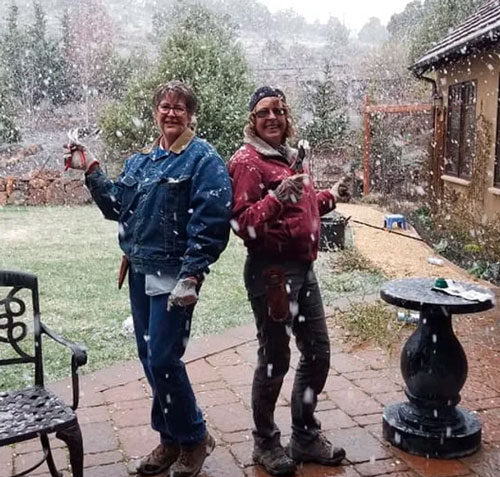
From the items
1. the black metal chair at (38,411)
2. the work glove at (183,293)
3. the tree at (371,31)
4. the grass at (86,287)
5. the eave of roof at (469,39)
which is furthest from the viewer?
the tree at (371,31)

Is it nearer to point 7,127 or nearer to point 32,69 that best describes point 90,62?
point 32,69

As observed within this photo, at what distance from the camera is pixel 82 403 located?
13.6ft

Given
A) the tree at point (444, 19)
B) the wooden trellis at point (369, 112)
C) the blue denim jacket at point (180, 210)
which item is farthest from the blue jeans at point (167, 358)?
the tree at point (444, 19)

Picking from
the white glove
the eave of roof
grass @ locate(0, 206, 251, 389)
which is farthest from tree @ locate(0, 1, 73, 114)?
the white glove

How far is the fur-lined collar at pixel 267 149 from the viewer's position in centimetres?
310

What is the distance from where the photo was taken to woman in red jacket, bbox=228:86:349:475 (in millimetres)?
3008

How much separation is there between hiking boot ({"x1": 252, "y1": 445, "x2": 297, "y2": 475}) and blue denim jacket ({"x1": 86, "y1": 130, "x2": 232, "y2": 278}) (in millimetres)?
979

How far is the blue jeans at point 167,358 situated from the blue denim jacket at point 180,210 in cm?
16

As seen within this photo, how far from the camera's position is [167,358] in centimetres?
300

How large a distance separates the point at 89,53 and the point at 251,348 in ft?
80.5

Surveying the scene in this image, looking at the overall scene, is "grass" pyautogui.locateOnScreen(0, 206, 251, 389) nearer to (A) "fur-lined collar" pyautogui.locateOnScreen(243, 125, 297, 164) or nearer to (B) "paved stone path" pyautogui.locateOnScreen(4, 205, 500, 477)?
(B) "paved stone path" pyautogui.locateOnScreen(4, 205, 500, 477)

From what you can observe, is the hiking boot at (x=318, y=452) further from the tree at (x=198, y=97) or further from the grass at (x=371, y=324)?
the tree at (x=198, y=97)

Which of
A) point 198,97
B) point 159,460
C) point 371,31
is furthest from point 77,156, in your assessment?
point 371,31

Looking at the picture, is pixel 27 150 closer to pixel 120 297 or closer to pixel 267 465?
pixel 120 297
